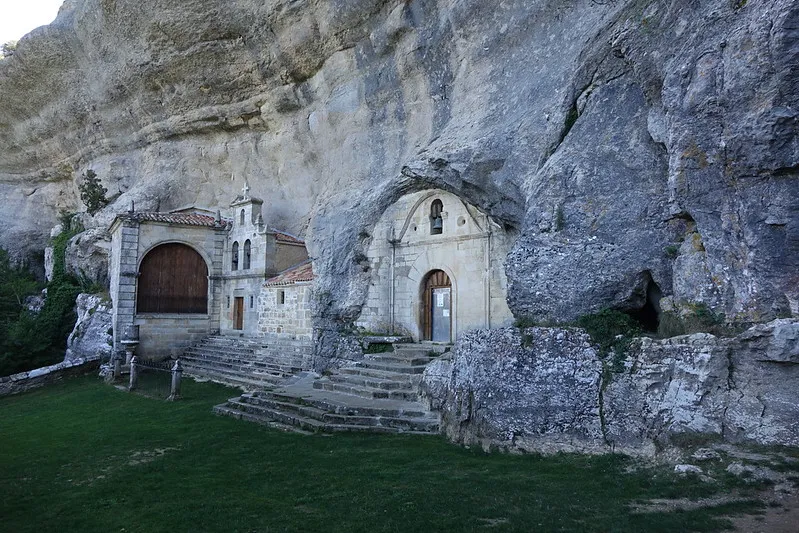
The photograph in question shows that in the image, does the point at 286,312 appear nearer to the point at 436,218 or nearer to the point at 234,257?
the point at 234,257

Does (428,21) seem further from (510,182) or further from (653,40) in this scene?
(653,40)

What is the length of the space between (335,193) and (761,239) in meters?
14.5

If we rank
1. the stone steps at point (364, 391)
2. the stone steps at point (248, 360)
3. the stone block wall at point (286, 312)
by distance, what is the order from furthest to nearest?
the stone block wall at point (286, 312) < the stone steps at point (248, 360) < the stone steps at point (364, 391)

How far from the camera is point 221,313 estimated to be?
2370cm

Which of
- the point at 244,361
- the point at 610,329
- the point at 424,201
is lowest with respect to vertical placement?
the point at 244,361

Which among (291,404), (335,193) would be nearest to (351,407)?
(291,404)

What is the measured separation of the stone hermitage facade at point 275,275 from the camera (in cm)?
1489

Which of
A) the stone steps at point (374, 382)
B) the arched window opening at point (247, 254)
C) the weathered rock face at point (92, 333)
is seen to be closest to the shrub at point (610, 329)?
the stone steps at point (374, 382)

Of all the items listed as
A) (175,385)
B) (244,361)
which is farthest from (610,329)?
(244,361)

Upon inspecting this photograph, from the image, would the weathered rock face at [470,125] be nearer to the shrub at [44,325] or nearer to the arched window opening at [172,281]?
the shrub at [44,325]

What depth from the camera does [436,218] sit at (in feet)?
51.9

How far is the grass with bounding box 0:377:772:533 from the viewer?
573 cm

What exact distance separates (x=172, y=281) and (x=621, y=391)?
20328mm

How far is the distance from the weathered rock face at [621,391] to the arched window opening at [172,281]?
1696 centimetres
